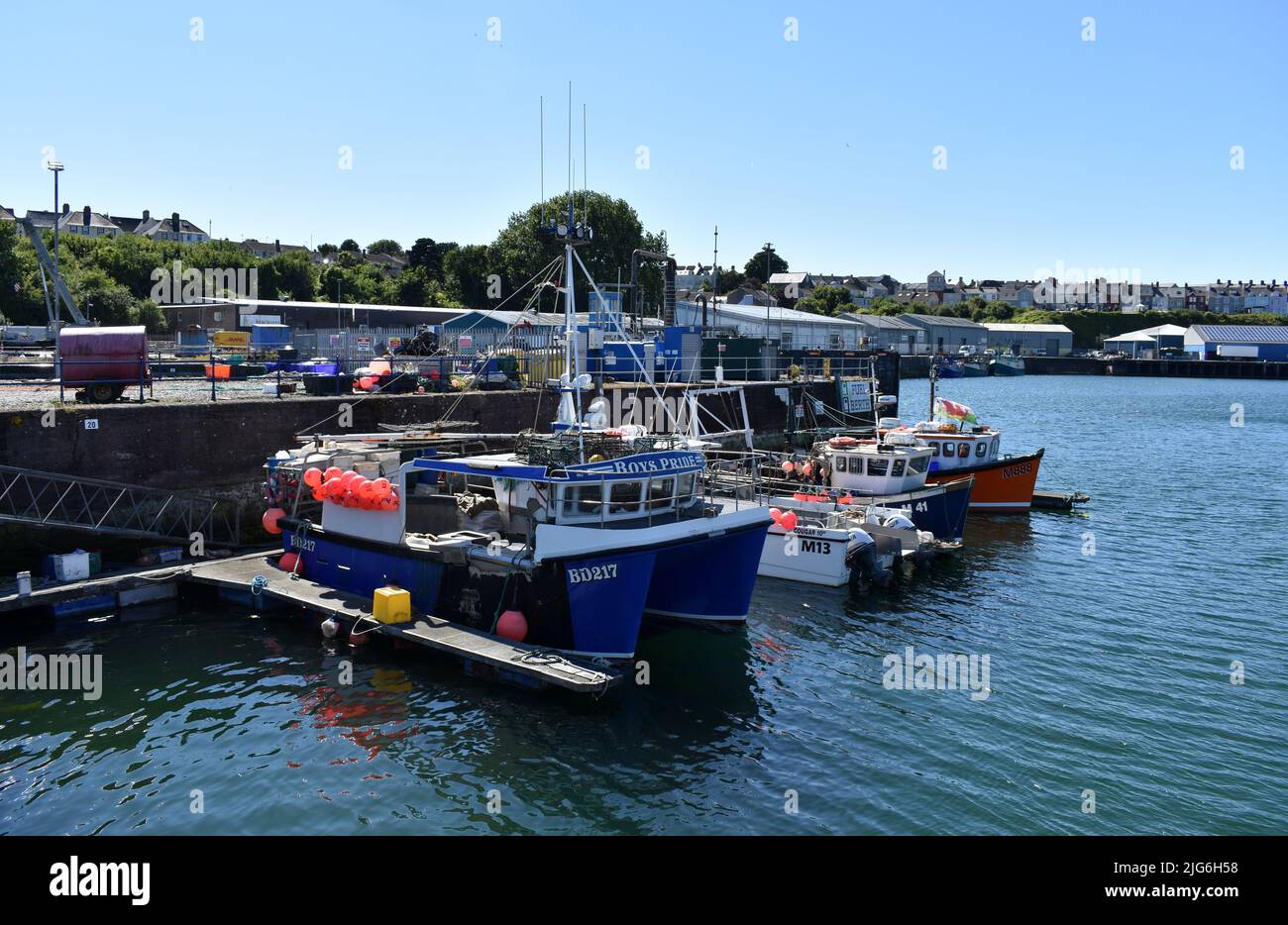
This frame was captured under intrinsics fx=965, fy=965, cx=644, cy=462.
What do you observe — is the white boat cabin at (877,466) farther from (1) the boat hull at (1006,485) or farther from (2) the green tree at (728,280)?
(2) the green tree at (728,280)

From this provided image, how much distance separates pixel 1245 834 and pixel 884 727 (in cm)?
525

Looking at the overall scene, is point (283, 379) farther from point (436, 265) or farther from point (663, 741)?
point (436, 265)

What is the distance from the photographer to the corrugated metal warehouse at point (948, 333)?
151 m

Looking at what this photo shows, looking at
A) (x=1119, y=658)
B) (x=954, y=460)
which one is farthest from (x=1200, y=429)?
(x=1119, y=658)

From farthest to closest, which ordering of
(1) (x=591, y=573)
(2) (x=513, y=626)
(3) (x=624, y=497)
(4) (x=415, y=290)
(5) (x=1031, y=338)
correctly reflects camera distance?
(5) (x=1031, y=338) → (4) (x=415, y=290) → (3) (x=624, y=497) → (2) (x=513, y=626) → (1) (x=591, y=573)

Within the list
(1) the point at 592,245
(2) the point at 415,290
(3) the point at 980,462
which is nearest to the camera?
(3) the point at 980,462

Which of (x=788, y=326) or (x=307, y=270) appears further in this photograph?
(x=307, y=270)

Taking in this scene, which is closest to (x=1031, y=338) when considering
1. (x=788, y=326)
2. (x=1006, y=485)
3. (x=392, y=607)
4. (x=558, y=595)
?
(x=788, y=326)

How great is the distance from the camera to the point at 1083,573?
2706 centimetres

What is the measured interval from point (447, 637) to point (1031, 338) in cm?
16897

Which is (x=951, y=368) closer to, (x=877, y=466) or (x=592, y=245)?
(x=592, y=245)

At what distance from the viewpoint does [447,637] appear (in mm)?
17641

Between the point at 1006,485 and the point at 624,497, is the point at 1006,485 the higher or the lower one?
the lower one

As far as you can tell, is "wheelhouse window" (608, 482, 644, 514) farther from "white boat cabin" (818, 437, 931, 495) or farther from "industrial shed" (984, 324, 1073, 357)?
"industrial shed" (984, 324, 1073, 357)
